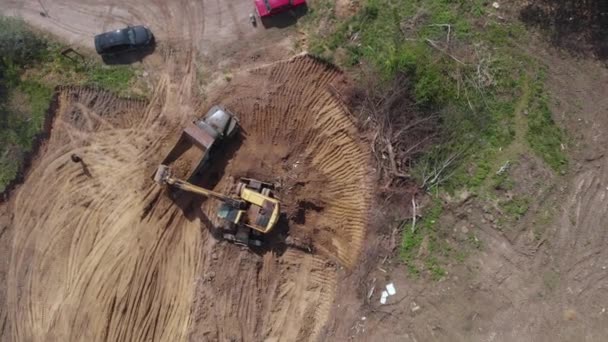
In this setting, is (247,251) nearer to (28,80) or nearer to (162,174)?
(162,174)

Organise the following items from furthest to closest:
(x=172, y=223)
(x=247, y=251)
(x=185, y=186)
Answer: (x=172, y=223) → (x=247, y=251) → (x=185, y=186)

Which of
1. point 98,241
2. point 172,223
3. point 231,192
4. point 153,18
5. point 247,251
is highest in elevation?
point 153,18

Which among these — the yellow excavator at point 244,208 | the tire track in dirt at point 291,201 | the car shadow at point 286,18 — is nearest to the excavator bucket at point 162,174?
the yellow excavator at point 244,208

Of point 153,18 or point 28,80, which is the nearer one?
point 28,80

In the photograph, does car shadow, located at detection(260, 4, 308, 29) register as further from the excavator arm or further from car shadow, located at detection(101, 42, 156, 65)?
the excavator arm

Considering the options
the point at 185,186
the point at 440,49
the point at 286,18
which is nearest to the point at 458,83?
the point at 440,49

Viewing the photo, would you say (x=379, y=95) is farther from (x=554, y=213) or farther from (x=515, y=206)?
(x=554, y=213)

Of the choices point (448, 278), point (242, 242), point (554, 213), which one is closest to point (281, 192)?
point (242, 242)

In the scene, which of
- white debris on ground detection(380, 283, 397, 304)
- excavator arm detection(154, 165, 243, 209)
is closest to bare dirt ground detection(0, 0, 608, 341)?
white debris on ground detection(380, 283, 397, 304)

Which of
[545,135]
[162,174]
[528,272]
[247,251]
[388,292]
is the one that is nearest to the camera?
[528,272]
